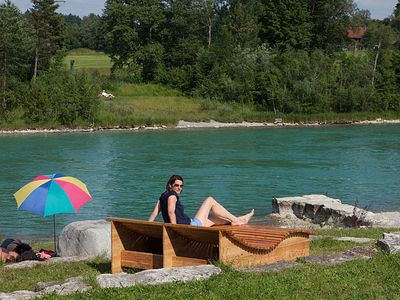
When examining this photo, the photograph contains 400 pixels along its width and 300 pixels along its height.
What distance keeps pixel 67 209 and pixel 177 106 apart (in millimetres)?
65586

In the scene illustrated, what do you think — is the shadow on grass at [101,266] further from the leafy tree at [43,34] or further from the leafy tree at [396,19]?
the leafy tree at [396,19]

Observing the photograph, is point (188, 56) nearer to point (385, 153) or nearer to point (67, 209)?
point (385, 153)

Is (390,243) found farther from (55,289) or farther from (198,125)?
(198,125)

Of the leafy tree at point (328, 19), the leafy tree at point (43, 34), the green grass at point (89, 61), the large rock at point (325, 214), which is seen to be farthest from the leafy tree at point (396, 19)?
the large rock at point (325, 214)

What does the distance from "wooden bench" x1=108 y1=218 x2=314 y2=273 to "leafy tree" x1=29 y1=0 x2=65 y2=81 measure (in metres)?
66.7

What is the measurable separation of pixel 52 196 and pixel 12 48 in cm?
6384

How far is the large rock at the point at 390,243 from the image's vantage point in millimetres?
9086

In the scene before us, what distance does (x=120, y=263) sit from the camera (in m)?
9.52

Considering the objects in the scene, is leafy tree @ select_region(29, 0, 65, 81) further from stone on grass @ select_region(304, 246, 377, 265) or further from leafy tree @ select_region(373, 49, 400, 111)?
stone on grass @ select_region(304, 246, 377, 265)

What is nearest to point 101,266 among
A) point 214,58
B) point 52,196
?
point 52,196

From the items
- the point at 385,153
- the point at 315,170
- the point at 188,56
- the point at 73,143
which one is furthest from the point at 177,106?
the point at 315,170

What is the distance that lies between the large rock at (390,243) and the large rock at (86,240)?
4301mm

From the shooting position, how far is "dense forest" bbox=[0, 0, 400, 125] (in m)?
72.1

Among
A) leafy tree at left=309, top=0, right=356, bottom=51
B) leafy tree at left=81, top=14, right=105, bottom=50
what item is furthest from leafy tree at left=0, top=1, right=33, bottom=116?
leafy tree at left=81, top=14, right=105, bottom=50
